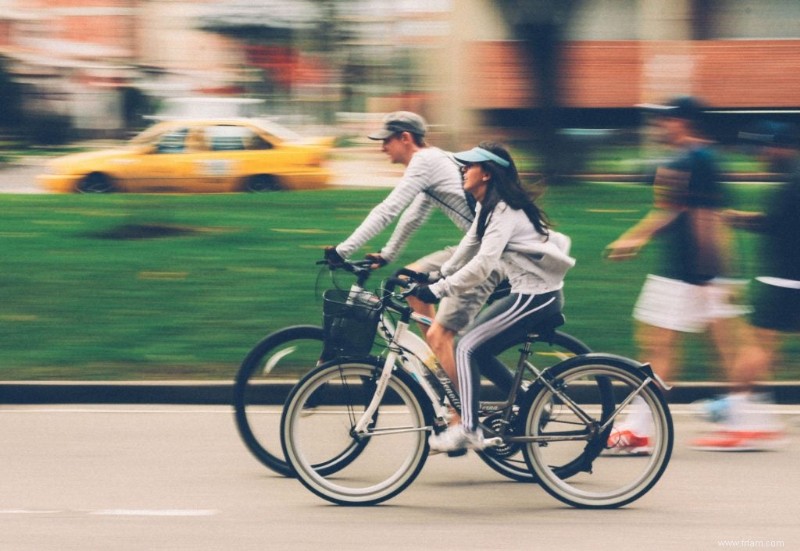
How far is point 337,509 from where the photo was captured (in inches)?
220

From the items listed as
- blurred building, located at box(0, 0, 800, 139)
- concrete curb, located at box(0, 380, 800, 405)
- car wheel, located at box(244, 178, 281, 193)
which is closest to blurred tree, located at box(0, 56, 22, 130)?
blurred building, located at box(0, 0, 800, 139)

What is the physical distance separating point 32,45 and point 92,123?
3.18 meters

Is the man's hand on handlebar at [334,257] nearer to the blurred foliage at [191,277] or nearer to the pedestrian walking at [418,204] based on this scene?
the pedestrian walking at [418,204]

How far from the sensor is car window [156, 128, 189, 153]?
51.0ft

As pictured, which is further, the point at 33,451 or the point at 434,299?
the point at 33,451

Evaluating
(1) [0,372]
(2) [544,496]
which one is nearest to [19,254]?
(1) [0,372]

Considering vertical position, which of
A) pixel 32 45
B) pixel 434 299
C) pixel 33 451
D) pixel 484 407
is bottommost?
pixel 33 451

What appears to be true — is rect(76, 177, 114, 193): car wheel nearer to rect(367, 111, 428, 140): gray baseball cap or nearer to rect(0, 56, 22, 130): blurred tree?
rect(0, 56, 22, 130): blurred tree

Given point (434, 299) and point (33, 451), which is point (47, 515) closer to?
point (33, 451)

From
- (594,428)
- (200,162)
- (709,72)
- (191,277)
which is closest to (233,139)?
(200,162)

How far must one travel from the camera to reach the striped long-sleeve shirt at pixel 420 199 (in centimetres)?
611

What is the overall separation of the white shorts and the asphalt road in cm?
68

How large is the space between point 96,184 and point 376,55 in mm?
Result: 4029

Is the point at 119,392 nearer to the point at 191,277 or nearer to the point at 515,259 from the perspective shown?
the point at 191,277
